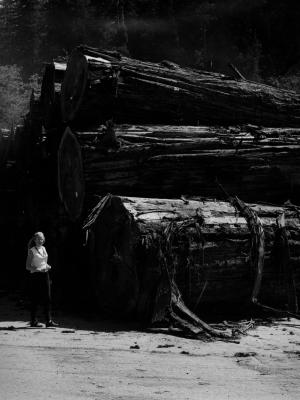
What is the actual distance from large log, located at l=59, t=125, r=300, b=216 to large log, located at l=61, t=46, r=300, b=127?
18.6 inches

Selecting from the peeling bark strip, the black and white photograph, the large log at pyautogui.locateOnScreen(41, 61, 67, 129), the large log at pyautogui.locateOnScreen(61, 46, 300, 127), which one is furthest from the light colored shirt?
the large log at pyautogui.locateOnScreen(41, 61, 67, 129)

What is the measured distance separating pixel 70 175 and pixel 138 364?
15.8 feet

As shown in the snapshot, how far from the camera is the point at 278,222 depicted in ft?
33.5

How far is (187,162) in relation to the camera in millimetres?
10883

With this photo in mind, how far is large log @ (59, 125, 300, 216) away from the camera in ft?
34.6

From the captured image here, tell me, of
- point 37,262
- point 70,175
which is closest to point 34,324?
point 37,262

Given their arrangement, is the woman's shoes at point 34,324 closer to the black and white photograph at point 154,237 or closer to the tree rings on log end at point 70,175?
the black and white photograph at point 154,237

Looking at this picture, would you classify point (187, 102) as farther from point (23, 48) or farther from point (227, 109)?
point (23, 48)

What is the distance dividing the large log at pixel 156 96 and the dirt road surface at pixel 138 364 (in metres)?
3.55

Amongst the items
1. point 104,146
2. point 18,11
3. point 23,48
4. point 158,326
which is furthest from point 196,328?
point 18,11

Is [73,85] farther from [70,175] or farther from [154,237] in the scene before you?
[154,237]

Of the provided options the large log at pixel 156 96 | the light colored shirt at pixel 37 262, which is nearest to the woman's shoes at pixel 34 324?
the light colored shirt at pixel 37 262

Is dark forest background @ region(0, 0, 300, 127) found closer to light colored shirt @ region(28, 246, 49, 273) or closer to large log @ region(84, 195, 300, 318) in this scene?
large log @ region(84, 195, 300, 318)

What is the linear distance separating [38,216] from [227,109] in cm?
408
